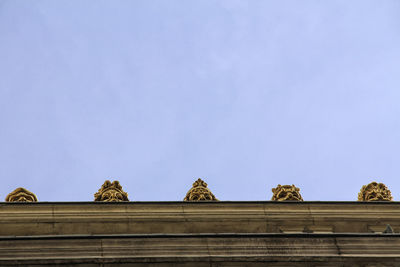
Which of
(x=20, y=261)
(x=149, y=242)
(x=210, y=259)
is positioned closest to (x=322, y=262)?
(x=210, y=259)

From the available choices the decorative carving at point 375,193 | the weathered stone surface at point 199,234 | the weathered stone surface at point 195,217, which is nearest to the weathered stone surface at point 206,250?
the weathered stone surface at point 199,234

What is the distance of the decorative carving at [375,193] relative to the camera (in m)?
44.9

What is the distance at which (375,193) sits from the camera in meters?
45.1

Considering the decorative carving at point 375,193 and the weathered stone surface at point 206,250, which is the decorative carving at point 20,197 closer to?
the weathered stone surface at point 206,250

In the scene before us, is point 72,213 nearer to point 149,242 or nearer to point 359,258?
point 149,242

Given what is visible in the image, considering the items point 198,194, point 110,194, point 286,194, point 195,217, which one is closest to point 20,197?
point 110,194

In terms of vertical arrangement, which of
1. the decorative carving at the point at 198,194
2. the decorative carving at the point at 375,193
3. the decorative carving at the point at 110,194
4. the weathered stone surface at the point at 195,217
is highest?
the decorative carving at the point at 110,194

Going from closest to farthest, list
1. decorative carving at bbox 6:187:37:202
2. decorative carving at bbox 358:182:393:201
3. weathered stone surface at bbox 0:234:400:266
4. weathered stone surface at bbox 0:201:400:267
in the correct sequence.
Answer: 1. weathered stone surface at bbox 0:234:400:266
2. weathered stone surface at bbox 0:201:400:267
3. decorative carving at bbox 6:187:37:202
4. decorative carving at bbox 358:182:393:201

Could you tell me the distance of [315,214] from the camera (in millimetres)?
42500

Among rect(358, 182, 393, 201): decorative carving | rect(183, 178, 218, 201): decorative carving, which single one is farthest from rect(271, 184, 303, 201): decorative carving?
rect(358, 182, 393, 201): decorative carving

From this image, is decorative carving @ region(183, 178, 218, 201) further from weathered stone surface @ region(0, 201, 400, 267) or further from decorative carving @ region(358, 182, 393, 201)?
decorative carving @ region(358, 182, 393, 201)

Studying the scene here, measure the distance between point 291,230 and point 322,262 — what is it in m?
5.79

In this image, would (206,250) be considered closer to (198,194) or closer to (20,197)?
(198,194)

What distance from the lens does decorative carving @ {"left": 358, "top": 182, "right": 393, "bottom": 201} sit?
44.9 meters
